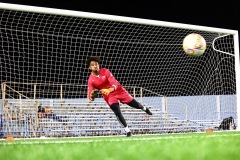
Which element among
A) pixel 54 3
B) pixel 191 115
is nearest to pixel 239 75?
pixel 191 115

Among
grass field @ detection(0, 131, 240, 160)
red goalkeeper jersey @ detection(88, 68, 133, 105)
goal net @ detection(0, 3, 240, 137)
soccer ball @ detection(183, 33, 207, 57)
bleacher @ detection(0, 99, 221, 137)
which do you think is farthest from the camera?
bleacher @ detection(0, 99, 221, 137)

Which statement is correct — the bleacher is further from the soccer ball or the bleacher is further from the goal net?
the soccer ball

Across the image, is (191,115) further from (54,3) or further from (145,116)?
(54,3)

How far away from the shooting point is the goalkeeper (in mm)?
7012

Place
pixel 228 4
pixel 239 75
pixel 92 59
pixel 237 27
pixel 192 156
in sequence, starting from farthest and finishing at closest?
pixel 237 27 → pixel 228 4 → pixel 239 75 → pixel 92 59 → pixel 192 156

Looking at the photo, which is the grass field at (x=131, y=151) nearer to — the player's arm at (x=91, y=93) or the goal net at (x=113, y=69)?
the player's arm at (x=91, y=93)

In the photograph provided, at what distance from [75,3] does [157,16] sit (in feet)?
11.1

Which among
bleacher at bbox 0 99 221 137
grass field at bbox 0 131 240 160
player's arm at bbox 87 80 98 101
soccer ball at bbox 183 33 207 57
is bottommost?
bleacher at bbox 0 99 221 137

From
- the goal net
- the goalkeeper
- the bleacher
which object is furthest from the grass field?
the bleacher

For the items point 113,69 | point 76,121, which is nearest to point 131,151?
point 113,69

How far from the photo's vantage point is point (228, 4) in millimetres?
14812

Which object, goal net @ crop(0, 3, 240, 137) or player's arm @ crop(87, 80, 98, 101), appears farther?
goal net @ crop(0, 3, 240, 137)

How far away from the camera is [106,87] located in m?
7.42

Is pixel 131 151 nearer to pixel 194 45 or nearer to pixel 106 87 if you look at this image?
pixel 106 87
